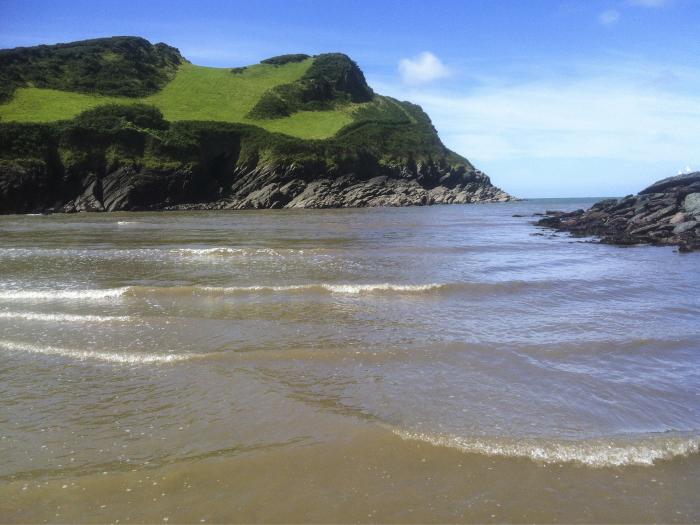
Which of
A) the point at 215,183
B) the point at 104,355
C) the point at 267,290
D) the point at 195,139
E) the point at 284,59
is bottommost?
the point at 104,355

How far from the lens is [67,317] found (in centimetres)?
959

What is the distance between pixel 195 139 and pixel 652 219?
5158cm

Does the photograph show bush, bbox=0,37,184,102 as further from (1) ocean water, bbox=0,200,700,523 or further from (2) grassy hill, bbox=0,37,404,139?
(1) ocean water, bbox=0,200,700,523

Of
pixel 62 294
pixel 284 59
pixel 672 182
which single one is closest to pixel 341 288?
pixel 62 294

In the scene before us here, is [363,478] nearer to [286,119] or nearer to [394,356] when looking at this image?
[394,356]

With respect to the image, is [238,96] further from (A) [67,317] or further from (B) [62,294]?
(A) [67,317]

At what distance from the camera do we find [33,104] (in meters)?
61.2

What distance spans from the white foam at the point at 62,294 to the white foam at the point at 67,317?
155 cm

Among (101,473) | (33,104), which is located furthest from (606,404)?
(33,104)

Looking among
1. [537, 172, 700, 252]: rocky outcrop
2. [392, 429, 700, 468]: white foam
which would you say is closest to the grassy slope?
[537, 172, 700, 252]: rocky outcrop

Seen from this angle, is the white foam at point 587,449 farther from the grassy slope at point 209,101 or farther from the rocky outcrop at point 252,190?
the grassy slope at point 209,101

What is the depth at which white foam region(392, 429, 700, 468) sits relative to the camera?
4.39 meters

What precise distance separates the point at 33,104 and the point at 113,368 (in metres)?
68.6

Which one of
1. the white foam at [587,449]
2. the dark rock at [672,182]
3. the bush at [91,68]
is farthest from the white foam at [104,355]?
the bush at [91,68]
